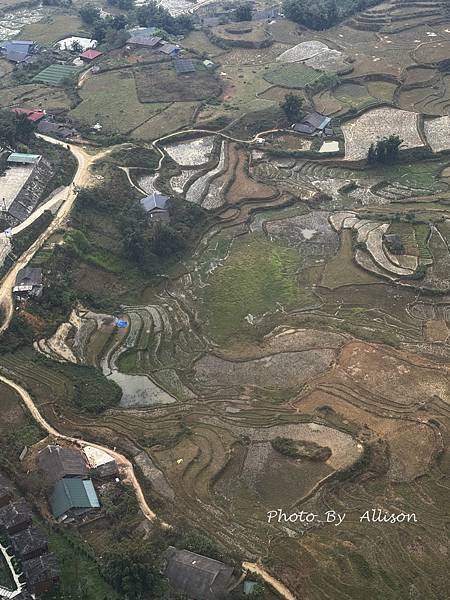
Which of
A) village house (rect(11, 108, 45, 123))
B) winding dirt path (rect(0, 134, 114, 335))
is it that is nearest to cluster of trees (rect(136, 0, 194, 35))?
village house (rect(11, 108, 45, 123))

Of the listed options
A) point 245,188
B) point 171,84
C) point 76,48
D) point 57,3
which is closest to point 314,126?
point 245,188

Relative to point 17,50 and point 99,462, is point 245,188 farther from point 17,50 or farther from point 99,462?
point 17,50

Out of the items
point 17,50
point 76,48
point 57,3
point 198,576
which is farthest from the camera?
point 57,3

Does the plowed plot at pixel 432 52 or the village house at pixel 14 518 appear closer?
the village house at pixel 14 518

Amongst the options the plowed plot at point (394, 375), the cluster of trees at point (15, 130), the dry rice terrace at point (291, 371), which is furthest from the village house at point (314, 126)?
the plowed plot at point (394, 375)

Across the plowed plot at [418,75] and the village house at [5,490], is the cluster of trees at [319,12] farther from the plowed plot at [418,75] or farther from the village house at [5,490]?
the village house at [5,490]

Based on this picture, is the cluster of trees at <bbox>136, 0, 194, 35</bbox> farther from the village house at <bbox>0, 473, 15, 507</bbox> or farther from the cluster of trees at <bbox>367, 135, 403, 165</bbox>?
the village house at <bbox>0, 473, 15, 507</bbox>
